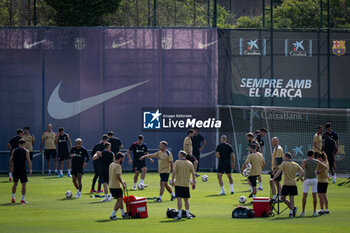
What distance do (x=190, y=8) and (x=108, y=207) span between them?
33.9m

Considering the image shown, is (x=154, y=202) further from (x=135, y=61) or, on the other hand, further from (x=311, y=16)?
(x=311, y=16)

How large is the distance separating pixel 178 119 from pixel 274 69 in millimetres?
5866

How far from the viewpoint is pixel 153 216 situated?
19.2m

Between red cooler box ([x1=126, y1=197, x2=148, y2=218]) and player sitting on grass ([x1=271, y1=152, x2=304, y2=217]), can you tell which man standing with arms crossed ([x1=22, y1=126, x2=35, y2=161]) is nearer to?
red cooler box ([x1=126, y1=197, x2=148, y2=218])

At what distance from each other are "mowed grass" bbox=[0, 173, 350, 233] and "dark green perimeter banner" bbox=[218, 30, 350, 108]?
889 centimetres

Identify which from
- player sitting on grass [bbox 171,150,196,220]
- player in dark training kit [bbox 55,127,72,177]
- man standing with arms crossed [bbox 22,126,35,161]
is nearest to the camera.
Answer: player sitting on grass [bbox 171,150,196,220]

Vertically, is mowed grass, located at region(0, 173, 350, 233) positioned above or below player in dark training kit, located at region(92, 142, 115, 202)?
below

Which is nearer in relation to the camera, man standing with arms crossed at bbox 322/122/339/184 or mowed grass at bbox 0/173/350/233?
mowed grass at bbox 0/173/350/233

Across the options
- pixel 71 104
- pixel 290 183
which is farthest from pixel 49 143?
pixel 290 183

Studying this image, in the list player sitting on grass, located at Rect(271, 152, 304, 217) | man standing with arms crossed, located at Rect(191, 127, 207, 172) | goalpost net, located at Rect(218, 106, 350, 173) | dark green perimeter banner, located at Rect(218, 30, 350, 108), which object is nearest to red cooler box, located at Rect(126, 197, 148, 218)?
player sitting on grass, located at Rect(271, 152, 304, 217)

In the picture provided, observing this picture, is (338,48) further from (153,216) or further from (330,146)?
(153,216)

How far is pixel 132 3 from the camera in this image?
49.7 meters

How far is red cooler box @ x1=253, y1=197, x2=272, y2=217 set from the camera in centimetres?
1880

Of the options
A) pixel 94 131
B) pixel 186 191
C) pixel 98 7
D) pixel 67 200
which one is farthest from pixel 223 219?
pixel 98 7
